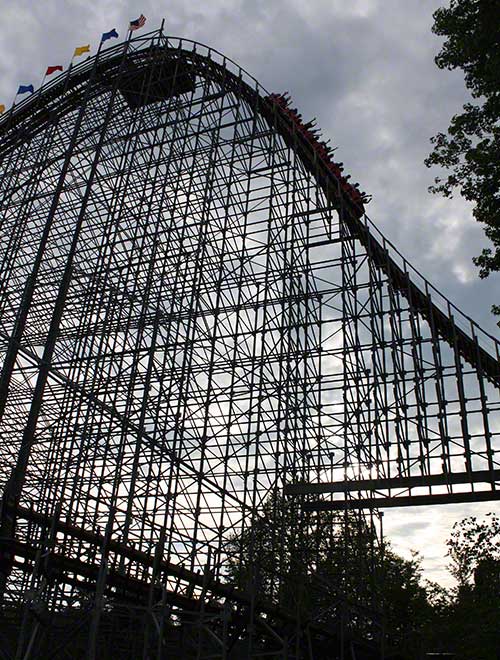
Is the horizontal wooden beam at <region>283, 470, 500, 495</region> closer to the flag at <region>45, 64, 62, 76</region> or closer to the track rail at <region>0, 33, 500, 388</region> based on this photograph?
the track rail at <region>0, 33, 500, 388</region>

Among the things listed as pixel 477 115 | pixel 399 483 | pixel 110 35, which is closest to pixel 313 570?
pixel 399 483

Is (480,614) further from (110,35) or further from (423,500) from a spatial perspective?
(110,35)

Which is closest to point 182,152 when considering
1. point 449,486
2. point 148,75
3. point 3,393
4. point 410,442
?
point 148,75

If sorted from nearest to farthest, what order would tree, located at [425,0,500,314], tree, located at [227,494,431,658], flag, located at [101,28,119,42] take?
tree, located at [425,0,500,314] < tree, located at [227,494,431,658] < flag, located at [101,28,119,42]

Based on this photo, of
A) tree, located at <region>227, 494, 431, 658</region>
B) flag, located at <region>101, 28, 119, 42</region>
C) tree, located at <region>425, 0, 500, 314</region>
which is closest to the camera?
tree, located at <region>425, 0, 500, 314</region>

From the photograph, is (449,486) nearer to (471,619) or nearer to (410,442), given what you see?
(410,442)

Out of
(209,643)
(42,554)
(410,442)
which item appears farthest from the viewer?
(410,442)

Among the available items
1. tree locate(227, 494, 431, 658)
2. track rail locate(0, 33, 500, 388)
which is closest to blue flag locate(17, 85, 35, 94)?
track rail locate(0, 33, 500, 388)

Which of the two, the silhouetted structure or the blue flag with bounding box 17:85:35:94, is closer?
the silhouetted structure

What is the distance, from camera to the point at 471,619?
15.6 meters

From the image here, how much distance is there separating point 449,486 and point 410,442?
153 cm

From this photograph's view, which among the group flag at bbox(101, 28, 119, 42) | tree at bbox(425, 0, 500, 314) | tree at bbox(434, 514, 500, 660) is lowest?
tree at bbox(434, 514, 500, 660)

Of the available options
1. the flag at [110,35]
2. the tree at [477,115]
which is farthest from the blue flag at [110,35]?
the tree at [477,115]

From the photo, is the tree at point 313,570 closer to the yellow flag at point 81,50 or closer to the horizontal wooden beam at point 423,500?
the horizontal wooden beam at point 423,500
